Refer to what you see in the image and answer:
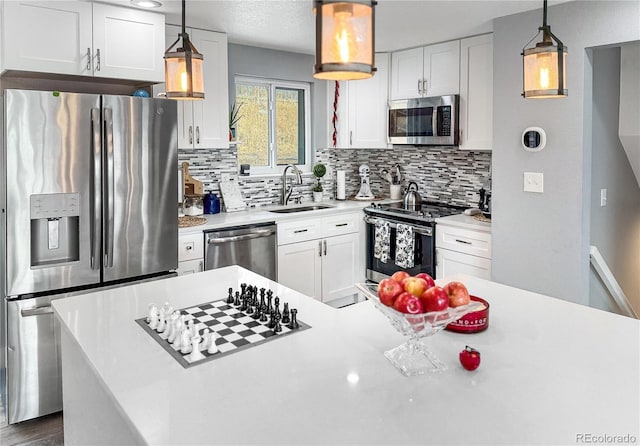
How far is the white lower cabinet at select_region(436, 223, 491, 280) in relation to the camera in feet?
12.2

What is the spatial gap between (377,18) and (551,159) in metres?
1.51

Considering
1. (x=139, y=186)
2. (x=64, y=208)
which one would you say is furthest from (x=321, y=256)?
(x=64, y=208)

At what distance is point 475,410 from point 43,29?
2.92 m


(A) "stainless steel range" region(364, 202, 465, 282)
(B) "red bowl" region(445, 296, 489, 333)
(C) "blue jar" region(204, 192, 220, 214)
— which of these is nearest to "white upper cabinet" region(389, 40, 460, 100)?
(A) "stainless steel range" region(364, 202, 465, 282)

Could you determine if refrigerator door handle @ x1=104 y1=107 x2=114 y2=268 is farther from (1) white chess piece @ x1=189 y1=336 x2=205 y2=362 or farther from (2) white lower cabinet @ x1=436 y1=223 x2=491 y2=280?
(2) white lower cabinet @ x1=436 y1=223 x2=491 y2=280

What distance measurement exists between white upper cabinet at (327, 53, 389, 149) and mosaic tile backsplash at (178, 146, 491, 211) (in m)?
0.27

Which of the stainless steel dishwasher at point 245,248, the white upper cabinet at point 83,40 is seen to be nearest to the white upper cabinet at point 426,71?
the stainless steel dishwasher at point 245,248

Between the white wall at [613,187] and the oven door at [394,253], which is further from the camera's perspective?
the oven door at [394,253]

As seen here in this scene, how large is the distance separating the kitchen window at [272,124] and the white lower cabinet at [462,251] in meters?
1.67

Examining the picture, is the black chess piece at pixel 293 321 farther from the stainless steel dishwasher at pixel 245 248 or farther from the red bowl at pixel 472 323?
the stainless steel dishwasher at pixel 245 248

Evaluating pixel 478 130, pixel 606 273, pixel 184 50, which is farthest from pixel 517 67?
pixel 184 50

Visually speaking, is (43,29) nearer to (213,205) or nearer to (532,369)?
(213,205)

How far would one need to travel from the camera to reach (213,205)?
13.7 ft

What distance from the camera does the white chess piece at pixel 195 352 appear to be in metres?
1.51
